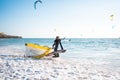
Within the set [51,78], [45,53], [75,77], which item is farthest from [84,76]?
[45,53]

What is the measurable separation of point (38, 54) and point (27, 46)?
1288 mm

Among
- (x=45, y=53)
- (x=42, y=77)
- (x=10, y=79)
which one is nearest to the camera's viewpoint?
(x=10, y=79)

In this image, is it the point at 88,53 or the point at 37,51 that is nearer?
the point at 37,51

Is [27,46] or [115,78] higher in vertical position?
[27,46]

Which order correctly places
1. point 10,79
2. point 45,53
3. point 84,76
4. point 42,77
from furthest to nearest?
point 45,53
point 84,76
point 42,77
point 10,79

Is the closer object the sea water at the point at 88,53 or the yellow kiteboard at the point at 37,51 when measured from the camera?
the yellow kiteboard at the point at 37,51

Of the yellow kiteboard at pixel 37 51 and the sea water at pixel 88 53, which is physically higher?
the yellow kiteboard at pixel 37 51

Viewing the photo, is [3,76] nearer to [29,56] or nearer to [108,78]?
[108,78]

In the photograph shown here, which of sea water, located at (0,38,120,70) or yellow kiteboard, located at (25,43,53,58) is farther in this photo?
sea water, located at (0,38,120,70)

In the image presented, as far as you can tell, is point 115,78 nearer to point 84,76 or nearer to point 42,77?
point 84,76

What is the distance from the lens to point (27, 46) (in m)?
16.3

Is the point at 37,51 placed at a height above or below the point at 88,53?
above

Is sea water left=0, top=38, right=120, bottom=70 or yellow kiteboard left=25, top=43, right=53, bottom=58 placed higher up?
yellow kiteboard left=25, top=43, right=53, bottom=58

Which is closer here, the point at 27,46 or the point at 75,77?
the point at 75,77
